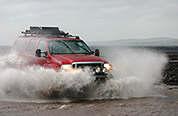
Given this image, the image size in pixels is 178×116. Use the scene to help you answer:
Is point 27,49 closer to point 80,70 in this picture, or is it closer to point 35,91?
point 35,91

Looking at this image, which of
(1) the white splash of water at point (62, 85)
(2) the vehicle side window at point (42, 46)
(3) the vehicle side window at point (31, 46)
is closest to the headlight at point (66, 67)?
(1) the white splash of water at point (62, 85)

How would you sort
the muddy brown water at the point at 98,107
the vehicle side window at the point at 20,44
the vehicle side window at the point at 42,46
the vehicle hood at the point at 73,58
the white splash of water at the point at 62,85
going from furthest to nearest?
1. the vehicle side window at the point at 20,44
2. the vehicle side window at the point at 42,46
3. the vehicle hood at the point at 73,58
4. the white splash of water at the point at 62,85
5. the muddy brown water at the point at 98,107

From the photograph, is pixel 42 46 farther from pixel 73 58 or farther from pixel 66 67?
pixel 66 67

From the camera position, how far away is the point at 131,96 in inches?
409

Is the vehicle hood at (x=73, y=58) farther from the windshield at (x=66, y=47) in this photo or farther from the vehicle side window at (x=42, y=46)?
the vehicle side window at (x=42, y=46)

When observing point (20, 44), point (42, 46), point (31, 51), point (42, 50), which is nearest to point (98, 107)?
point (42, 50)

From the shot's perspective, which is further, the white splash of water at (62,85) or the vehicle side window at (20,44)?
the vehicle side window at (20,44)

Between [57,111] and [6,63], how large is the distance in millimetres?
5713

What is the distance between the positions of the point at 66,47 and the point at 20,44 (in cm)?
279

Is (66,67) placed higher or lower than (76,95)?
higher

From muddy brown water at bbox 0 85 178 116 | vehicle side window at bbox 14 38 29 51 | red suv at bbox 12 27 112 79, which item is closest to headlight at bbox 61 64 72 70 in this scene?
red suv at bbox 12 27 112 79

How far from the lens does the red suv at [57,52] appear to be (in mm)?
9648

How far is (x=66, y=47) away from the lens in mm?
10781

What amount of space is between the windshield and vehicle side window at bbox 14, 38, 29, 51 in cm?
190
